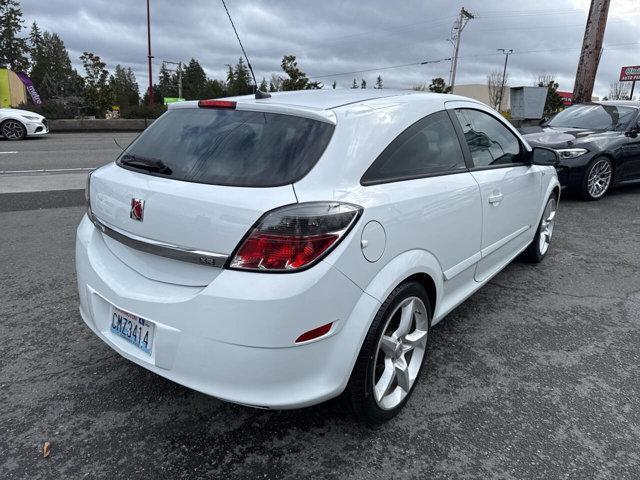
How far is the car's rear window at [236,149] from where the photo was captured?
6.45 ft

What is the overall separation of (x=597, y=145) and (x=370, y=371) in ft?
22.0

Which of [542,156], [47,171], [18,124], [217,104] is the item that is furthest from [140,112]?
[217,104]

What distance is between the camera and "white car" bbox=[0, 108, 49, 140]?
48.1 ft

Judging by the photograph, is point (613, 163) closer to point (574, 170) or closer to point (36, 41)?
point (574, 170)

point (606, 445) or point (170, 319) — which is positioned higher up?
point (170, 319)

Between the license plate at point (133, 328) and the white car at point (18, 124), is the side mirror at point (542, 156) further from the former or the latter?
the white car at point (18, 124)

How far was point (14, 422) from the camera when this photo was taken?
90.4 inches

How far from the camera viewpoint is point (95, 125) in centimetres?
2086

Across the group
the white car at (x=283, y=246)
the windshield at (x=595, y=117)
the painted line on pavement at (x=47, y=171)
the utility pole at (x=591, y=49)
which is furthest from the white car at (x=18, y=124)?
the utility pole at (x=591, y=49)

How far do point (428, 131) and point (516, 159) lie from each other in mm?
1370

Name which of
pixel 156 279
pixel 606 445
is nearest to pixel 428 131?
pixel 156 279

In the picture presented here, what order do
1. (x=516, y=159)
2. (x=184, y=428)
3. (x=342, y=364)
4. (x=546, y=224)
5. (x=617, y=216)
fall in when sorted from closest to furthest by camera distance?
(x=342, y=364)
(x=184, y=428)
(x=516, y=159)
(x=546, y=224)
(x=617, y=216)

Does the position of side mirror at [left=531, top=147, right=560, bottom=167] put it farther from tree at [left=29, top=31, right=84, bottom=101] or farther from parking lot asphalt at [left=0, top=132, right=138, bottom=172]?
tree at [left=29, top=31, right=84, bottom=101]

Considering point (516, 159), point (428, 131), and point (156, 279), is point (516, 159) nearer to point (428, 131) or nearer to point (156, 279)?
point (428, 131)
